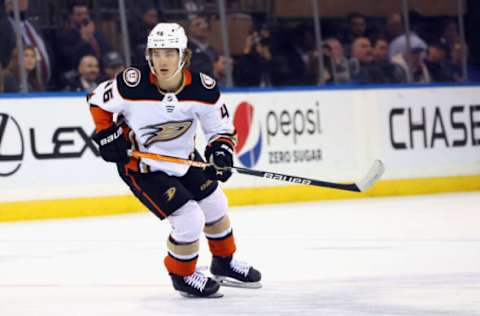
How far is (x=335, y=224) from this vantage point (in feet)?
30.7

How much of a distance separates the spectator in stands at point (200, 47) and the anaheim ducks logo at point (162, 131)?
5.88 meters

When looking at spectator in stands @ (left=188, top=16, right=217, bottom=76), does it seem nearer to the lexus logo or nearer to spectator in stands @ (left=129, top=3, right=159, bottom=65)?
spectator in stands @ (left=129, top=3, right=159, bottom=65)

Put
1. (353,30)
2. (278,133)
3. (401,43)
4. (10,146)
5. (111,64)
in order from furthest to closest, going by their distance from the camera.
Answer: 1. (401,43)
2. (353,30)
3. (278,133)
4. (111,64)
5. (10,146)

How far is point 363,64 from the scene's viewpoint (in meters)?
13.0

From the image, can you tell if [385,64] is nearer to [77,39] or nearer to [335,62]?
[335,62]

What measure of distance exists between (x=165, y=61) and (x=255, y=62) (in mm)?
6710

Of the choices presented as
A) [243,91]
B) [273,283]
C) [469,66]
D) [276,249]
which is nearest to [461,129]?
[469,66]

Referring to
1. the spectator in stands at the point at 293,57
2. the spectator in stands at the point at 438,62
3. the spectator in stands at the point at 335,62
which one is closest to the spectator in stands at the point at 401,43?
the spectator in stands at the point at 438,62

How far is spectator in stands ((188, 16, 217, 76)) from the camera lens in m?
11.6

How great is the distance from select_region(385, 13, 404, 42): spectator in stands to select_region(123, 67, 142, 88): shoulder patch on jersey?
25.5ft

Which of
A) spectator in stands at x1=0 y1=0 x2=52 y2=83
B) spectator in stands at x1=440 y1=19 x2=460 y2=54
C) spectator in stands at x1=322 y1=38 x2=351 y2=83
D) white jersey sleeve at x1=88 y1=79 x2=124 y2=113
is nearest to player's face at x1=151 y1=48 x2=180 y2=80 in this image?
white jersey sleeve at x1=88 y1=79 x2=124 y2=113

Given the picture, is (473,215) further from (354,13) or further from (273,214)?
(354,13)

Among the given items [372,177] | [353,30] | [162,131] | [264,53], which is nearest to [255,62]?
[264,53]

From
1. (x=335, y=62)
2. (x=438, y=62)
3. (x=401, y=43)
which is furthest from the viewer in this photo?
(x=438, y=62)
